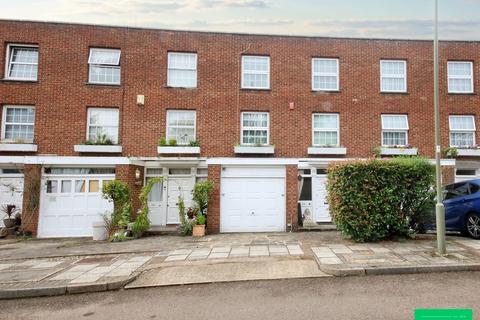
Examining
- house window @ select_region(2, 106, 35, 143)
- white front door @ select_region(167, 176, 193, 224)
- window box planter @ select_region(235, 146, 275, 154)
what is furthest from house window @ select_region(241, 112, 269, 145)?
house window @ select_region(2, 106, 35, 143)

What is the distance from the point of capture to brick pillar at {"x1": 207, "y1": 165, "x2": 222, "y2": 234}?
12164 millimetres

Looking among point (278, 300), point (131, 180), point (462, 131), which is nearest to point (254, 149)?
point (131, 180)

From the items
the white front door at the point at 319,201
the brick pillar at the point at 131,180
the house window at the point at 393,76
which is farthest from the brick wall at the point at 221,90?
the white front door at the point at 319,201

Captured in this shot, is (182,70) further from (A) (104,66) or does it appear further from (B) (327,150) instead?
(B) (327,150)

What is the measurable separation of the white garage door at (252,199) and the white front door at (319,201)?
143 cm

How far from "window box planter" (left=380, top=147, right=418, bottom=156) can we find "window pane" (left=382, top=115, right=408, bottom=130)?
1.05m

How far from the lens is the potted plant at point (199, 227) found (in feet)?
37.2

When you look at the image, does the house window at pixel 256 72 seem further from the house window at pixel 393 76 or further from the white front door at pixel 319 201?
the house window at pixel 393 76

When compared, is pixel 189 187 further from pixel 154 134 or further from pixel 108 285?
pixel 108 285

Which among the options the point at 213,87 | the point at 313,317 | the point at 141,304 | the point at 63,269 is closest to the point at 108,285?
the point at 141,304

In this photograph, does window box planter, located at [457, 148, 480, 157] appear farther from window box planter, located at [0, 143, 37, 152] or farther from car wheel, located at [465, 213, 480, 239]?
window box planter, located at [0, 143, 37, 152]

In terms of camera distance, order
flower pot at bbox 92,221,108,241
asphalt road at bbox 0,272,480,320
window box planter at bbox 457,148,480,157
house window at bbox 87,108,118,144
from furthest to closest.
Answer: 1. window box planter at bbox 457,148,480,157
2. house window at bbox 87,108,118,144
3. flower pot at bbox 92,221,108,241
4. asphalt road at bbox 0,272,480,320

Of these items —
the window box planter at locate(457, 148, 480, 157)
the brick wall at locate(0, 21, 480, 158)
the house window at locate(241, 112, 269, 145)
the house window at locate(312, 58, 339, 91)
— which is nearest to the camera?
the brick wall at locate(0, 21, 480, 158)

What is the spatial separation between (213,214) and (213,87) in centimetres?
541
